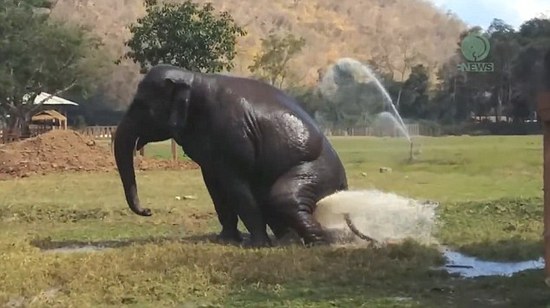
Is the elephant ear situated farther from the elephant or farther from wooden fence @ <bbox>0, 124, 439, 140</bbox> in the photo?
wooden fence @ <bbox>0, 124, 439, 140</bbox>

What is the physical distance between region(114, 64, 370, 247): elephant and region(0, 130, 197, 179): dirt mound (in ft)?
50.3

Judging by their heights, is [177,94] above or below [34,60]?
below

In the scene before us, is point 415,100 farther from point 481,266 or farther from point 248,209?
point 481,266

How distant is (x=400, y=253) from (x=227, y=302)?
246 cm

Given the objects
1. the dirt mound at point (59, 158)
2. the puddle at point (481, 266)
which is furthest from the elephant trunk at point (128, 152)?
the dirt mound at point (59, 158)

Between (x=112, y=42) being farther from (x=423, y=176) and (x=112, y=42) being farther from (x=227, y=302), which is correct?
(x=227, y=302)

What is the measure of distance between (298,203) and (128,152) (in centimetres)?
212

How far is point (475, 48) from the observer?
52750 millimetres

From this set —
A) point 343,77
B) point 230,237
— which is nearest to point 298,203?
point 230,237

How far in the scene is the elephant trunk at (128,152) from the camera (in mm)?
10062

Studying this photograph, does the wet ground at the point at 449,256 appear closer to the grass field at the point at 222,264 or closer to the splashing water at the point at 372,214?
the grass field at the point at 222,264

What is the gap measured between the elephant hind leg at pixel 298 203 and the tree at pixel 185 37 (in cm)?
1721

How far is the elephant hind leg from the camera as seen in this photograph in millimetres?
9297

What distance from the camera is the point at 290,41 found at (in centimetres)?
6694
